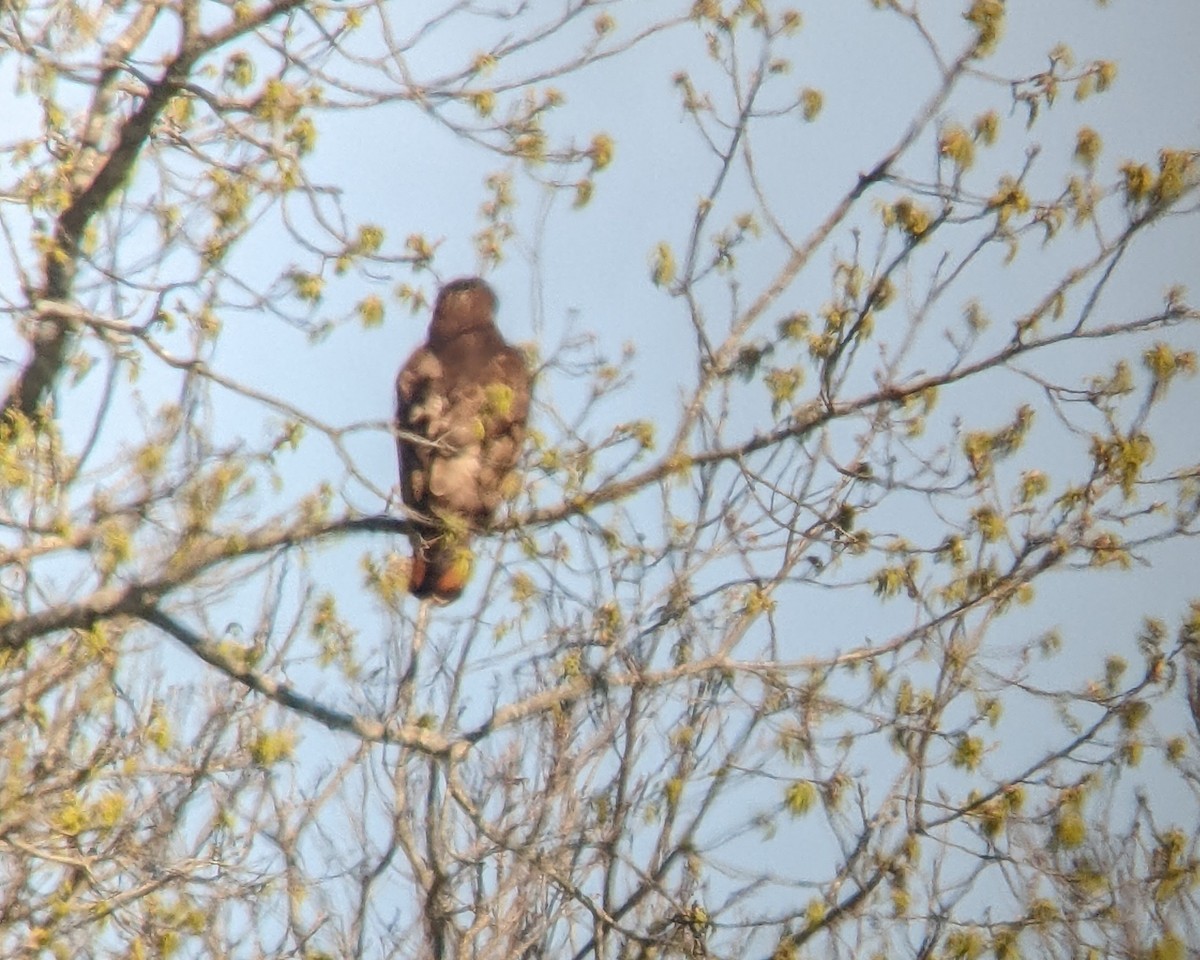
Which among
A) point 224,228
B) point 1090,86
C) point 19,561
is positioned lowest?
point 19,561

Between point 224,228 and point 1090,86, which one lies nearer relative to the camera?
point 1090,86

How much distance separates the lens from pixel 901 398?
4047mm

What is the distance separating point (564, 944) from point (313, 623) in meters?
1.30

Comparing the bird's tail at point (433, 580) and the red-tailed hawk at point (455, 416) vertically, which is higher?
the red-tailed hawk at point (455, 416)

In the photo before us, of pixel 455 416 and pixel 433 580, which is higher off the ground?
pixel 455 416

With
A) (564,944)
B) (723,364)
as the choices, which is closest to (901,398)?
(723,364)

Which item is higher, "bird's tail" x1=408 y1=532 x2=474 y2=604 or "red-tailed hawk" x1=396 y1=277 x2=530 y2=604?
"red-tailed hawk" x1=396 y1=277 x2=530 y2=604

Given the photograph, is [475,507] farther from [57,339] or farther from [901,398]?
[901,398]

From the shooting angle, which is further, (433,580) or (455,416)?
(455,416)

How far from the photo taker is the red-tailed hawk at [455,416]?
17.0ft

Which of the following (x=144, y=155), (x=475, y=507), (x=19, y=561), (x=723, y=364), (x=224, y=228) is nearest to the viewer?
(x=19, y=561)

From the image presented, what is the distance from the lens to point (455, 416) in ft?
17.6

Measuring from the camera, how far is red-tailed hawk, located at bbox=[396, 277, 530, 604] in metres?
5.19

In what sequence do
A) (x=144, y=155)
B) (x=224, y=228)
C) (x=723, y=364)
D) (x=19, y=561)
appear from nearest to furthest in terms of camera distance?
(x=19, y=561), (x=723, y=364), (x=224, y=228), (x=144, y=155)
